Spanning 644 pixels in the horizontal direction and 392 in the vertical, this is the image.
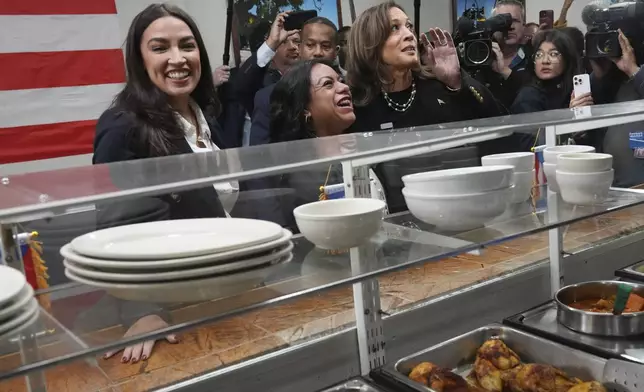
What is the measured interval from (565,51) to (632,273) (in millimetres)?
1583

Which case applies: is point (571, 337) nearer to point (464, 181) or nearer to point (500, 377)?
point (500, 377)

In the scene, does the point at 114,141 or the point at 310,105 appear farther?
the point at 310,105

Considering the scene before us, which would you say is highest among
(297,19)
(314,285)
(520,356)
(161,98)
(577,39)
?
(297,19)

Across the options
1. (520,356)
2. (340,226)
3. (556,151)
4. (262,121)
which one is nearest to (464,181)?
(340,226)

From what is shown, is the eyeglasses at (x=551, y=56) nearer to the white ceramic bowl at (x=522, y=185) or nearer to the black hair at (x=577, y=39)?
the black hair at (x=577, y=39)

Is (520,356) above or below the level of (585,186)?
below

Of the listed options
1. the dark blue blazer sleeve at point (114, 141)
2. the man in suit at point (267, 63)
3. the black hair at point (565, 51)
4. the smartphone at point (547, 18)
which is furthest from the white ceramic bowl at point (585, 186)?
the smartphone at point (547, 18)

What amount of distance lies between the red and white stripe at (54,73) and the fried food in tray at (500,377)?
2.02 m

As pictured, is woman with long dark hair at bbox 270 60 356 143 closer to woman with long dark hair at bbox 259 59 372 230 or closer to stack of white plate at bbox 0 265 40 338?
woman with long dark hair at bbox 259 59 372 230

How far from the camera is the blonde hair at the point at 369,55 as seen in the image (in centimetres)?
227

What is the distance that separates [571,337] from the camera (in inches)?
49.5

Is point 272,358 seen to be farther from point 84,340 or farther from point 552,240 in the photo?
point 552,240

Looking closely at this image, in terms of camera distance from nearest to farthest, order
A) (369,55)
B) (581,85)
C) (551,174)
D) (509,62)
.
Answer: (551,174)
(581,85)
(369,55)
(509,62)

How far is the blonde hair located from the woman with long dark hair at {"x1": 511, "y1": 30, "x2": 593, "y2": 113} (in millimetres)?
860
